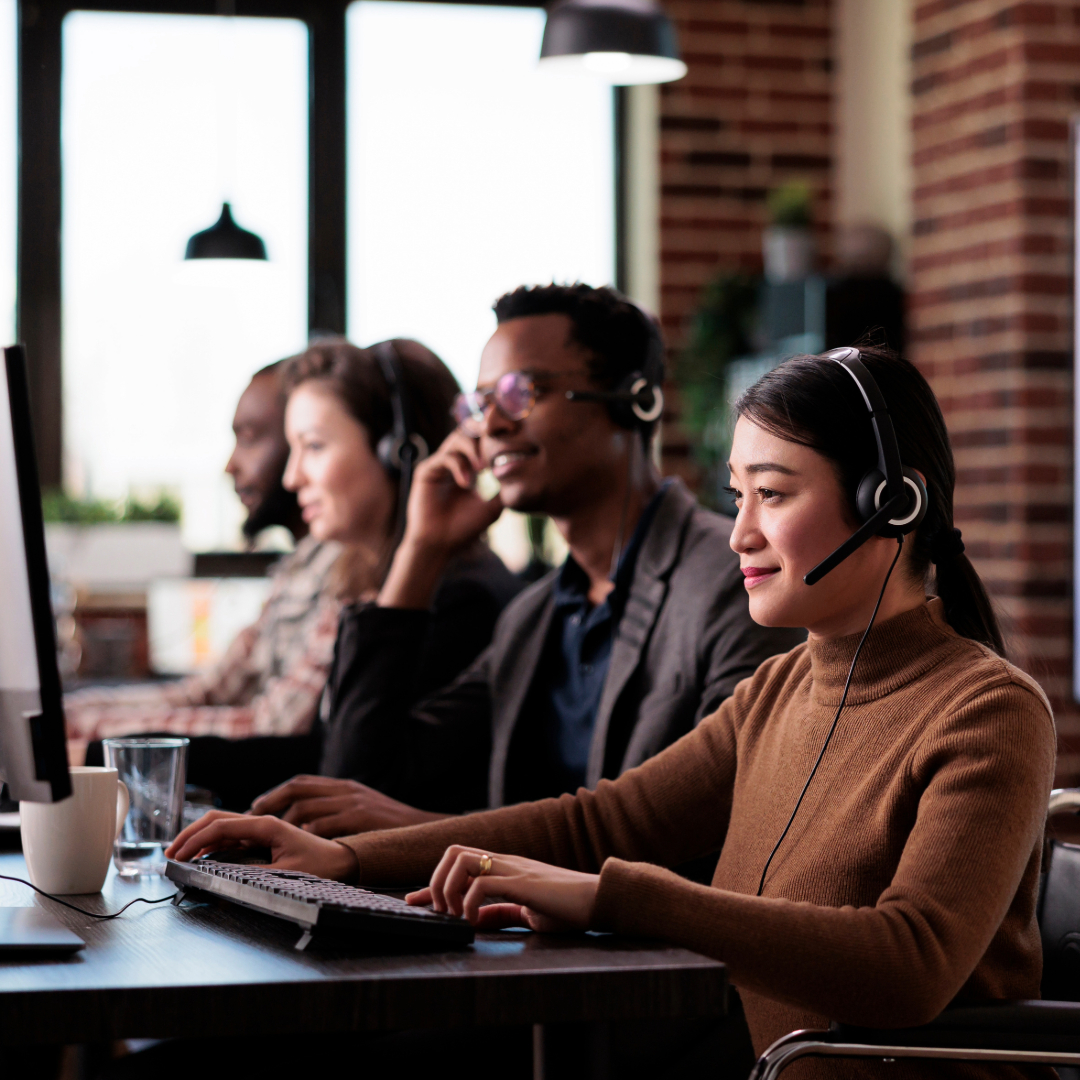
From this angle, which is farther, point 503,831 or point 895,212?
point 895,212

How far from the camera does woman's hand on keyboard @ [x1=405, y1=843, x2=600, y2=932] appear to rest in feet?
3.55

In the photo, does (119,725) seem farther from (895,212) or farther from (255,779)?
(895,212)

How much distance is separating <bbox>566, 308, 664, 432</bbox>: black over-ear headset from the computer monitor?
109cm

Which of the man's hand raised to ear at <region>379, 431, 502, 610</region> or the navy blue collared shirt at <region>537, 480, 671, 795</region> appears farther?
the man's hand raised to ear at <region>379, 431, 502, 610</region>

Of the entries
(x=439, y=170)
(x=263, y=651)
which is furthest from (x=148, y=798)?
(x=439, y=170)

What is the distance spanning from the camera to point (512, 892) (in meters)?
1.09

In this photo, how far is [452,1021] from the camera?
92 centimetres

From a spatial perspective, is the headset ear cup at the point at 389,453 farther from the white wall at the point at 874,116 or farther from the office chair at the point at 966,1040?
the white wall at the point at 874,116

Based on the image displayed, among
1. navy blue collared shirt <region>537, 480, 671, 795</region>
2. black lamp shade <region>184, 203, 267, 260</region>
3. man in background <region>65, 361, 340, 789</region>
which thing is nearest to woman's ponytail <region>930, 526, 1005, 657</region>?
navy blue collared shirt <region>537, 480, 671, 795</region>

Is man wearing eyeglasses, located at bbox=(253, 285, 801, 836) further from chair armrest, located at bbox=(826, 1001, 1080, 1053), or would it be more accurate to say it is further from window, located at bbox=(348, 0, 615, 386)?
window, located at bbox=(348, 0, 615, 386)

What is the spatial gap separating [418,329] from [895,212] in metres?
1.59

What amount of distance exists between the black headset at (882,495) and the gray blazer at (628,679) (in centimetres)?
48

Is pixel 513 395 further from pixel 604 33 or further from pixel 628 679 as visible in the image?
pixel 604 33

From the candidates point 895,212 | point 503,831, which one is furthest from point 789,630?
point 895,212
